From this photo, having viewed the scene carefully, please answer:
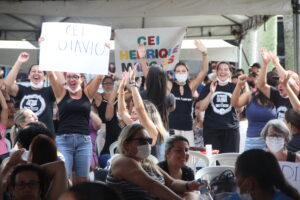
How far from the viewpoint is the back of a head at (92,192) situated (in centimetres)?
204

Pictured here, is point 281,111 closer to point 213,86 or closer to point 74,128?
point 213,86

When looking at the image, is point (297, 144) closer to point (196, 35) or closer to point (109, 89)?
point (109, 89)

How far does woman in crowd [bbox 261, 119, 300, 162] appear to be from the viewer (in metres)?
4.93

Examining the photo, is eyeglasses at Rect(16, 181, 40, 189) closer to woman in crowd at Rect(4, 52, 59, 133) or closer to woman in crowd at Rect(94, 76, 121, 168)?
woman in crowd at Rect(4, 52, 59, 133)

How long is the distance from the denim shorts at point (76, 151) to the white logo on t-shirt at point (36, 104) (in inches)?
19.6

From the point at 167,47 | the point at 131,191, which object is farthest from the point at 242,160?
the point at 167,47

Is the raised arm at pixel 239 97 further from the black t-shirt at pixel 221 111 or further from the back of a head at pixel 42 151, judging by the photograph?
the back of a head at pixel 42 151

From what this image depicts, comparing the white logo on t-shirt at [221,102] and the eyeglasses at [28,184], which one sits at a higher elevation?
the white logo on t-shirt at [221,102]

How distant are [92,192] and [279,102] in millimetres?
5129

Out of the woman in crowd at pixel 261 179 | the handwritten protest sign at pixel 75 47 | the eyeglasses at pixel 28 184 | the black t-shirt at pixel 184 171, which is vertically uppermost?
the handwritten protest sign at pixel 75 47

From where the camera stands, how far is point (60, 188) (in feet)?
12.3

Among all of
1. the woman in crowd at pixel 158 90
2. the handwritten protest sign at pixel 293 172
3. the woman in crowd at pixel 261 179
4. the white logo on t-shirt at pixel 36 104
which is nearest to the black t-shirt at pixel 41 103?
the white logo on t-shirt at pixel 36 104

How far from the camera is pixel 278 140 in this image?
16.7ft

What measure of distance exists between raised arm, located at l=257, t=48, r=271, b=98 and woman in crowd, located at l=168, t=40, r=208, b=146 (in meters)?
0.95
